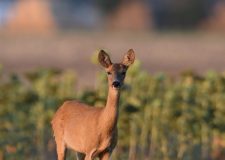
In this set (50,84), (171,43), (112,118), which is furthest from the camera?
(171,43)

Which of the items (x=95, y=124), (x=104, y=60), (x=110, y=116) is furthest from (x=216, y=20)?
(x=104, y=60)

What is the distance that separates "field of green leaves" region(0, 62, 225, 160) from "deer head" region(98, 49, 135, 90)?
3747 millimetres

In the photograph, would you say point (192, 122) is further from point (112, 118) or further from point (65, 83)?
point (112, 118)

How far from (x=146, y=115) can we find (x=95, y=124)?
13.6 ft

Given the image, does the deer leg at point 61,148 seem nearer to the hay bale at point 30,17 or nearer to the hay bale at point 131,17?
the hay bale at point 30,17

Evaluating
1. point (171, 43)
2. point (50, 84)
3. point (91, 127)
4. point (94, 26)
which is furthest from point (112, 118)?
point (94, 26)

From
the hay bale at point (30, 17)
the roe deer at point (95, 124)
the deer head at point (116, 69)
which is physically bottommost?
the hay bale at point (30, 17)

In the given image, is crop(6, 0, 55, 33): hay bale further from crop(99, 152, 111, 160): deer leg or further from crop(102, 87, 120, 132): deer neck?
crop(102, 87, 120, 132): deer neck

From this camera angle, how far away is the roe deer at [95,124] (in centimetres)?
1407

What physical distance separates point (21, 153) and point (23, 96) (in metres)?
1.33

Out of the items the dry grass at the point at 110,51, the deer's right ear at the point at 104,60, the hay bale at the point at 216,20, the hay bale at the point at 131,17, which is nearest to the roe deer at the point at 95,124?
the deer's right ear at the point at 104,60

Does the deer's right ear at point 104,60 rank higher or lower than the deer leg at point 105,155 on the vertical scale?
higher

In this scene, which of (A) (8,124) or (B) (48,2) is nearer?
(A) (8,124)

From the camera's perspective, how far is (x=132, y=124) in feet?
60.8
